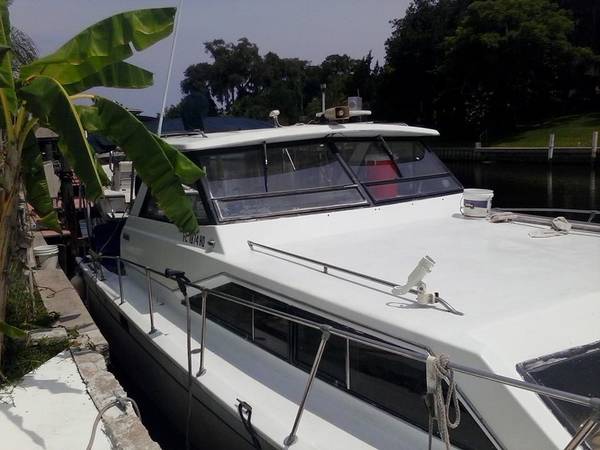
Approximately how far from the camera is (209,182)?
4.50 meters

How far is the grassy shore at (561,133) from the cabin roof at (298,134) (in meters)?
29.6

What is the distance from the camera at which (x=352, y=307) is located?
117 inches

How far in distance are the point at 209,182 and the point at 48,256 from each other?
3.14 m

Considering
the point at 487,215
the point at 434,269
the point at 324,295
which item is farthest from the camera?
the point at 487,215

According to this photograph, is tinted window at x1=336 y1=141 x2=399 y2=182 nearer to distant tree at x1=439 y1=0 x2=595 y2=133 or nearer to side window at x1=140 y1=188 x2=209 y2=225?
side window at x1=140 y1=188 x2=209 y2=225

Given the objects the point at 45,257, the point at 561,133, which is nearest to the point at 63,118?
the point at 45,257

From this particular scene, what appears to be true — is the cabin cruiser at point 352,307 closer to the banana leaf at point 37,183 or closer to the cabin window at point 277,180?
the cabin window at point 277,180

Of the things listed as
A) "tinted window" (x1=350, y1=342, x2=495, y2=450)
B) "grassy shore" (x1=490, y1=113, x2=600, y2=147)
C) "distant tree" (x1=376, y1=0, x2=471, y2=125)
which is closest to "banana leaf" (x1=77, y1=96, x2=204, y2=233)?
"tinted window" (x1=350, y1=342, x2=495, y2=450)

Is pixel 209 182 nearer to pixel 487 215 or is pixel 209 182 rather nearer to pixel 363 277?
pixel 363 277

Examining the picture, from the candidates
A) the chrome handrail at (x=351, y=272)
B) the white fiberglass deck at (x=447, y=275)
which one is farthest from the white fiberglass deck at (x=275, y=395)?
the chrome handrail at (x=351, y=272)

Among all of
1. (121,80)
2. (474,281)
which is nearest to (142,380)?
(121,80)

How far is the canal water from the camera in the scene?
66.1 ft

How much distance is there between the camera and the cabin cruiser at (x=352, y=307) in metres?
2.46

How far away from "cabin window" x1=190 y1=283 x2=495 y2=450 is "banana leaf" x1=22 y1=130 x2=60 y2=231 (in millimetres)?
1556
